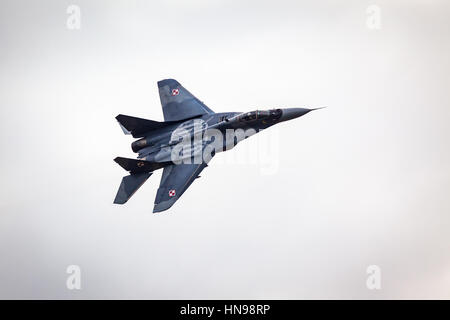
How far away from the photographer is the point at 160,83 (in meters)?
43.6

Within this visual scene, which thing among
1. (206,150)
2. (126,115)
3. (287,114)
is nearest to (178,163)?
(206,150)

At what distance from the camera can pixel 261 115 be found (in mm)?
39281

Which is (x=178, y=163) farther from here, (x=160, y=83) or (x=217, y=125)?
(x=160, y=83)

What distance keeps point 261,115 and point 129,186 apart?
846 centimetres

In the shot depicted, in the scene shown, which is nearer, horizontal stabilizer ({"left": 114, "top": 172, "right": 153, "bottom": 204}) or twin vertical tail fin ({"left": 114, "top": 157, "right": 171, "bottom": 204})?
twin vertical tail fin ({"left": 114, "top": 157, "right": 171, "bottom": 204})

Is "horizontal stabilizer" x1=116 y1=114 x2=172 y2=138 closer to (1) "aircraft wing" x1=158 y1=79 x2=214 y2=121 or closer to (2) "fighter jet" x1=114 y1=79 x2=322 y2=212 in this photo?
(2) "fighter jet" x1=114 y1=79 x2=322 y2=212

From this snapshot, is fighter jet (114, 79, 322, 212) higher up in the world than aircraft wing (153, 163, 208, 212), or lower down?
higher up

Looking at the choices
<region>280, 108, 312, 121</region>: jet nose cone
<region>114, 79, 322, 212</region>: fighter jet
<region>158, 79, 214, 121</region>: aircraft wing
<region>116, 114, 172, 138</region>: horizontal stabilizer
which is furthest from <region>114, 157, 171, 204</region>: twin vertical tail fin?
<region>280, 108, 312, 121</region>: jet nose cone

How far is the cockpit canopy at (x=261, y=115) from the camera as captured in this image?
39094 mm

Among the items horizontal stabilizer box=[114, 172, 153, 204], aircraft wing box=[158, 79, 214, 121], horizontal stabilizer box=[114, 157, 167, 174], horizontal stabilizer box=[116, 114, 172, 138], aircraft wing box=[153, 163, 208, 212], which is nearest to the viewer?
aircraft wing box=[153, 163, 208, 212]

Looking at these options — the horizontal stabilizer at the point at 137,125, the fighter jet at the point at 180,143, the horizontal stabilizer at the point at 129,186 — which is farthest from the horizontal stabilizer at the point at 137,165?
the horizontal stabilizer at the point at 137,125

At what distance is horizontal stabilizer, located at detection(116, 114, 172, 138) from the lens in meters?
40.0

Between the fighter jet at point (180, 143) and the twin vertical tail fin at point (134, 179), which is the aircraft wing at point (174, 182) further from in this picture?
the twin vertical tail fin at point (134, 179)

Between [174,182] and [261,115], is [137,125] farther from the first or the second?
[261,115]
